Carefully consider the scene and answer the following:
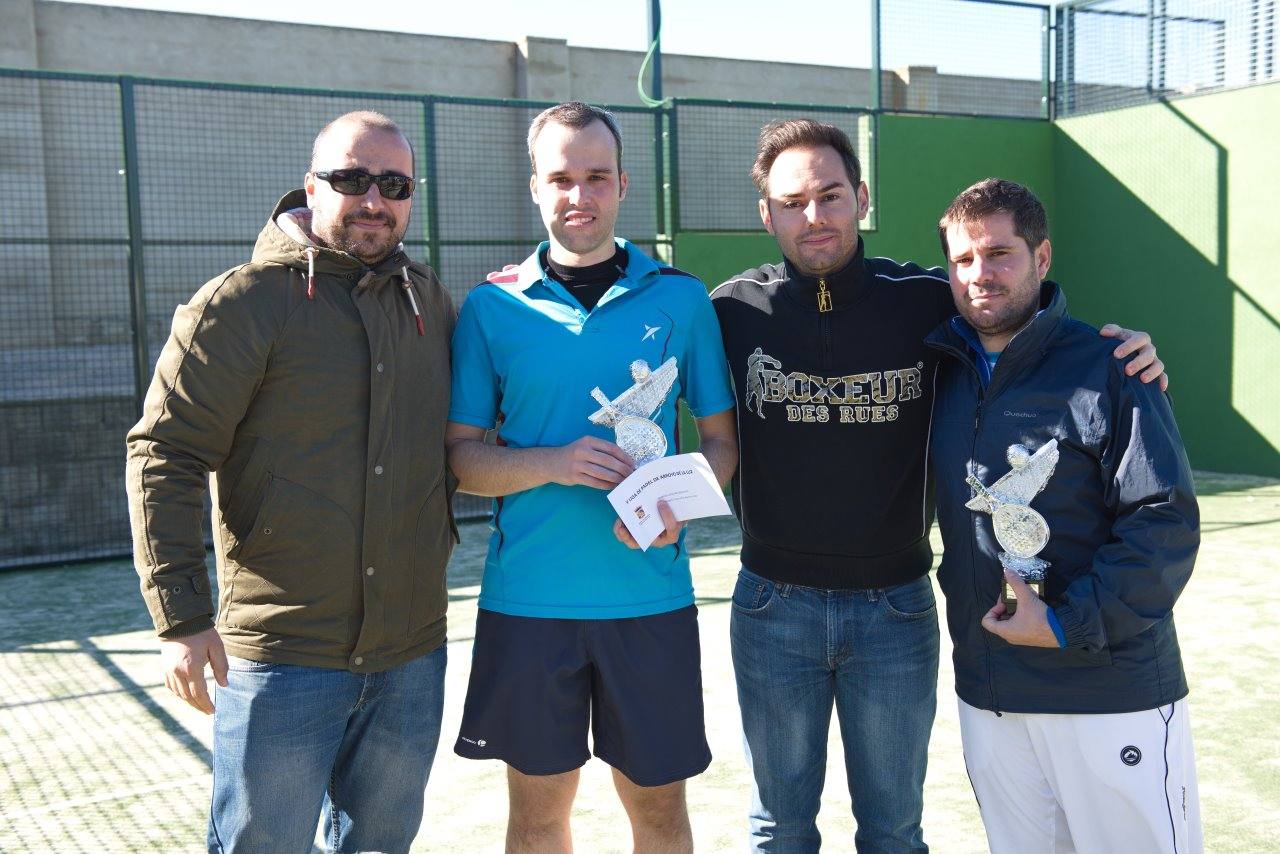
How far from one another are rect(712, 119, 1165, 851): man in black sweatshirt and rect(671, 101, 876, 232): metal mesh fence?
281 inches

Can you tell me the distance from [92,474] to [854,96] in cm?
1305

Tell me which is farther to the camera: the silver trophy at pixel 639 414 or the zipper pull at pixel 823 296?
the zipper pull at pixel 823 296

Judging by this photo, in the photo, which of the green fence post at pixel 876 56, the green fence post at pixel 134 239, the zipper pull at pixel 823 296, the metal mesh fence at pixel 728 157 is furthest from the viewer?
the metal mesh fence at pixel 728 157

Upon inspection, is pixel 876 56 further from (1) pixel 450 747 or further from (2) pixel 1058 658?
(2) pixel 1058 658

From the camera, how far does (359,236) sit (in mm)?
2449

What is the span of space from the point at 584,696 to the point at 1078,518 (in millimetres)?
1080

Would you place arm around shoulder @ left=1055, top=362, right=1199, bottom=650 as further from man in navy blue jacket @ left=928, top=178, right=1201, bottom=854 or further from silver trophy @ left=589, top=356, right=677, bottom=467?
silver trophy @ left=589, top=356, right=677, bottom=467

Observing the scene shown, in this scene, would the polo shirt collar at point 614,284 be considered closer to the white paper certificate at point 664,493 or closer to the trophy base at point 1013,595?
the white paper certificate at point 664,493

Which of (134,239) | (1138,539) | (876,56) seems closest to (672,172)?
(876,56)

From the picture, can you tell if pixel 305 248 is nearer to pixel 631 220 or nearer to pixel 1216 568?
pixel 1216 568

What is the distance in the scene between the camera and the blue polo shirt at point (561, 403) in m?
2.52

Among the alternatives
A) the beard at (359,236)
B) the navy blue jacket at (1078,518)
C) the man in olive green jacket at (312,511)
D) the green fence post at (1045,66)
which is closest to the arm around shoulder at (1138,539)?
the navy blue jacket at (1078,518)

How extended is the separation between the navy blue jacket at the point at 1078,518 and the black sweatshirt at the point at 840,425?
0.12 metres

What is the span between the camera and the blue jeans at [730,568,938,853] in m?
2.63
